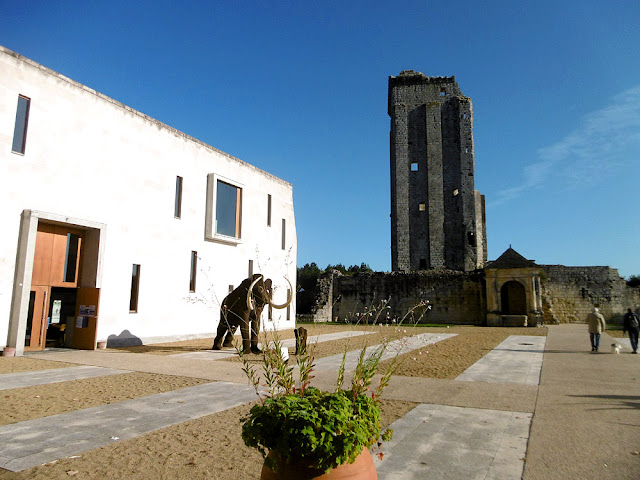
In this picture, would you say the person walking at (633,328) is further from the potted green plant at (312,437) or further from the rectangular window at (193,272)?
the rectangular window at (193,272)

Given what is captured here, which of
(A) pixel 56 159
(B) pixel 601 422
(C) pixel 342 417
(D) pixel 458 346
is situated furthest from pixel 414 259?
(C) pixel 342 417

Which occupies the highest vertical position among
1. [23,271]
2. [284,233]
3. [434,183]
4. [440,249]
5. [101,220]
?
[434,183]

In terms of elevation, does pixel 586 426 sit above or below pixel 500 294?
below

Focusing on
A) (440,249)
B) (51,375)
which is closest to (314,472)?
(51,375)

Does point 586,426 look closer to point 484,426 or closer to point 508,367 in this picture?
point 484,426

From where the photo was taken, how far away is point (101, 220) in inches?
545

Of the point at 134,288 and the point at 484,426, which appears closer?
the point at 484,426

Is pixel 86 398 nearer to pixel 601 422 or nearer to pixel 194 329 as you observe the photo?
pixel 601 422

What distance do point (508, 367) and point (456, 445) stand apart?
6310 mm

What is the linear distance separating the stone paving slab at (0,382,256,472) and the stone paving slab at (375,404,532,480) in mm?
2659

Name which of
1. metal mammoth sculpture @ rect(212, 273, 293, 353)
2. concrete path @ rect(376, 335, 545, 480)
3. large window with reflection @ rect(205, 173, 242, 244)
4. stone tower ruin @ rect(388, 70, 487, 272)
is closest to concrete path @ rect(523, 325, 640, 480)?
concrete path @ rect(376, 335, 545, 480)

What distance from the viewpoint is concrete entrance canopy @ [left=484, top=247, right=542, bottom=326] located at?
25.7 meters

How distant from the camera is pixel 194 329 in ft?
57.2

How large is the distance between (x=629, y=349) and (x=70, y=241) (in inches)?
714
